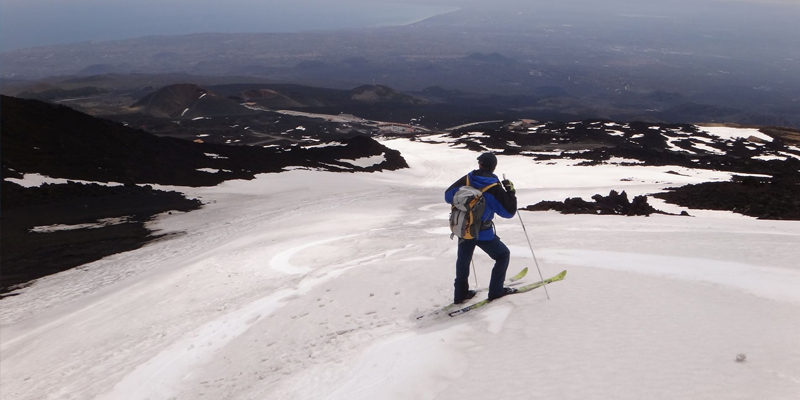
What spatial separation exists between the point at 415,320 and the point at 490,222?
4.94 ft

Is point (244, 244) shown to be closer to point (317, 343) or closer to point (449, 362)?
point (317, 343)

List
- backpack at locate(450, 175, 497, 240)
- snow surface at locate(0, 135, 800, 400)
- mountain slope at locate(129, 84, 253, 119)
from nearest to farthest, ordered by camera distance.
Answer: snow surface at locate(0, 135, 800, 400) < backpack at locate(450, 175, 497, 240) < mountain slope at locate(129, 84, 253, 119)

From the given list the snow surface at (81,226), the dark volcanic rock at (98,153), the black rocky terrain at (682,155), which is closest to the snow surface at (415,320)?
the black rocky terrain at (682,155)

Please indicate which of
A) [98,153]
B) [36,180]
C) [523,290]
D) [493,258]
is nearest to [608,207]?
[523,290]

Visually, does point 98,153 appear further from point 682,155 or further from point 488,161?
point 682,155

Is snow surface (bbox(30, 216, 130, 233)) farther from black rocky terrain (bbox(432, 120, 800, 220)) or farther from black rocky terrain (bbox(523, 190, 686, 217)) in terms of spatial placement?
black rocky terrain (bbox(432, 120, 800, 220))

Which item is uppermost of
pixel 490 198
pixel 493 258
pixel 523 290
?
pixel 490 198

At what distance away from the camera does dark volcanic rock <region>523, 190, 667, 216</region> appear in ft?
49.3

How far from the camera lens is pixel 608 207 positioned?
15.8 m

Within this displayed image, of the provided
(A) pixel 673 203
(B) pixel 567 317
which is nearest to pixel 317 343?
(B) pixel 567 317

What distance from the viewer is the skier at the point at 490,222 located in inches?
263

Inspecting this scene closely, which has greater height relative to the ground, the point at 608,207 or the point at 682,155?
the point at 608,207

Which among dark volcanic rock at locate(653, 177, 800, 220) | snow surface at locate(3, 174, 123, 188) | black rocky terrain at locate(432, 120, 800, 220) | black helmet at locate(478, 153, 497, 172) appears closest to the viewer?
black helmet at locate(478, 153, 497, 172)

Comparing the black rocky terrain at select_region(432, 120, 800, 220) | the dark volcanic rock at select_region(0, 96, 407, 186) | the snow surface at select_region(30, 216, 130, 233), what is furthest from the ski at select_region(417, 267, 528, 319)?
the dark volcanic rock at select_region(0, 96, 407, 186)
